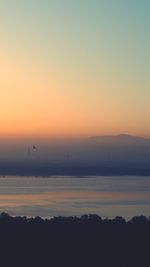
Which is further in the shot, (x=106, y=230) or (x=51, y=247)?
(x=106, y=230)

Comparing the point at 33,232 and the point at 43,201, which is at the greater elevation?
the point at 43,201

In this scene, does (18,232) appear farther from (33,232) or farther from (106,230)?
(106,230)

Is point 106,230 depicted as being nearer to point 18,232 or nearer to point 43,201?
point 18,232

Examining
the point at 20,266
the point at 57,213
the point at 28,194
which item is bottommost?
the point at 20,266

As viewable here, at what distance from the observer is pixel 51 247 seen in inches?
740


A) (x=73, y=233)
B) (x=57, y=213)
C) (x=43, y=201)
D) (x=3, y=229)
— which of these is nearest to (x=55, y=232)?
(x=73, y=233)

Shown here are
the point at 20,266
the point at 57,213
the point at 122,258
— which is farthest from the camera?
the point at 57,213

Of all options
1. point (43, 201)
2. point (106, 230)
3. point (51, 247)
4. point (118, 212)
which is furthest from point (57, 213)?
point (51, 247)

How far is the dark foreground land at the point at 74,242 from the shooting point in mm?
17281

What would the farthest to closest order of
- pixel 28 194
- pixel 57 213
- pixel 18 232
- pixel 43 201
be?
pixel 28 194 < pixel 43 201 < pixel 57 213 < pixel 18 232

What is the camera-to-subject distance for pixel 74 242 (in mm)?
19750

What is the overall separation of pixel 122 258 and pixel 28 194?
3395cm

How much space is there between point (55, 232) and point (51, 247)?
2563 mm

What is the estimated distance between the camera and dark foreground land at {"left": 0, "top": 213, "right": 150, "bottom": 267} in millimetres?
17281
